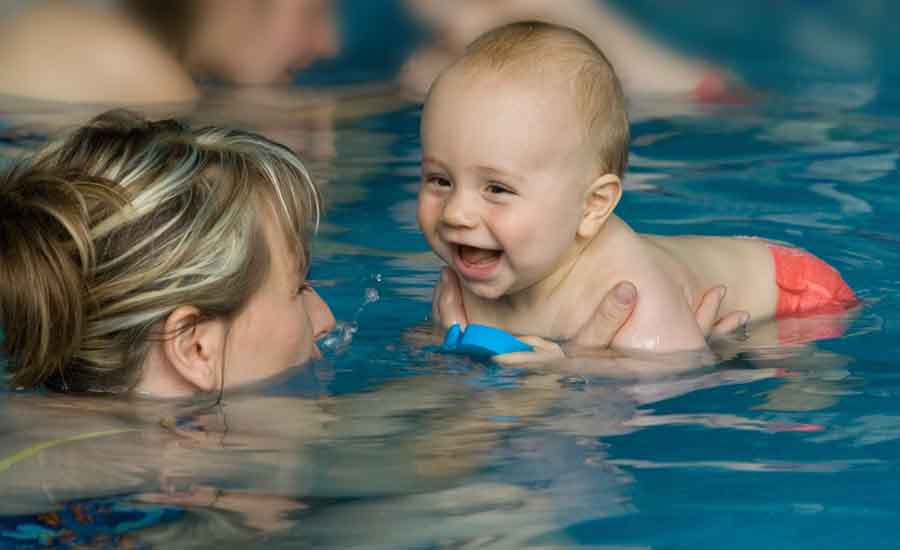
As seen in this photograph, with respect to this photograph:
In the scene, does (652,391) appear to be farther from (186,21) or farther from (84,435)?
(186,21)

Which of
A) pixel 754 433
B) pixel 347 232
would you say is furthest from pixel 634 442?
pixel 347 232

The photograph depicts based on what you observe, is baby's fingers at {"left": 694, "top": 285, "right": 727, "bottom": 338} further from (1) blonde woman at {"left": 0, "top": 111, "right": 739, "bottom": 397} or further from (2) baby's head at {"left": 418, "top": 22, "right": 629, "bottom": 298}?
(1) blonde woman at {"left": 0, "top": 111, "right": 739, "bottom": 397}

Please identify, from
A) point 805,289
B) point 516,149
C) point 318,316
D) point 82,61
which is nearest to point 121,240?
point 318,316

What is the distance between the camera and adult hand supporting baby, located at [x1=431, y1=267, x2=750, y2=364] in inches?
121

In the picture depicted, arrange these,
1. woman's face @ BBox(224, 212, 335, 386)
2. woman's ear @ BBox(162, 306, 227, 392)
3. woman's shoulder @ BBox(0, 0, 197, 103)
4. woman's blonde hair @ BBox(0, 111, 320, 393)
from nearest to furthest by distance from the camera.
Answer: woman's blonde hair @ BBox(0, 111, 320, 393) < woman's ear @ BBox(162, 306, 227, 392) < woman's face @ BBox(224, 212, 335, 386) < woman's shoulder @ BBox(0, 0, 197, 103)

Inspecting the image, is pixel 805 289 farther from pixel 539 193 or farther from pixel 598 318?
pixel 539 193

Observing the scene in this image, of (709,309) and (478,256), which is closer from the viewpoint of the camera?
(478,256)

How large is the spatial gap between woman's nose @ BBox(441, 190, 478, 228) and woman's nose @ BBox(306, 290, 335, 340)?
29 cm

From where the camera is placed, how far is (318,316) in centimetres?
295

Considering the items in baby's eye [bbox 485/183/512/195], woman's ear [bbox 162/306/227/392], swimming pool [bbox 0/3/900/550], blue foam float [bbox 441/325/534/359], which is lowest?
swimming pool [bbox 0/3/900/550]

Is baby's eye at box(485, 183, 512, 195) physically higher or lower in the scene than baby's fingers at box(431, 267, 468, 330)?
higher

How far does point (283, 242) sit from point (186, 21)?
4.78 m

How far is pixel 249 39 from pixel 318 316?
448 cm

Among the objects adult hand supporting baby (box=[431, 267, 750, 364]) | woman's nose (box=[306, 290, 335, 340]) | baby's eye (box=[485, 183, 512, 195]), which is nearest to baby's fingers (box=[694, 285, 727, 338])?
adult hand supporting baby (box=[431, 267, 750, 364])
